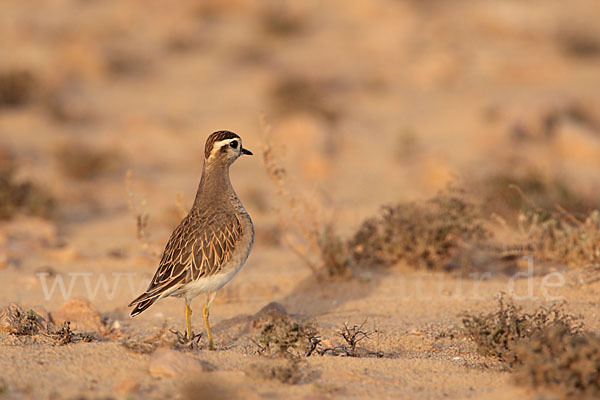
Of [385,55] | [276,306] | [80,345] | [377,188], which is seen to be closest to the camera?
[80,345]

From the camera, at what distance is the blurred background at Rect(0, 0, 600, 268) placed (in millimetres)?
10469

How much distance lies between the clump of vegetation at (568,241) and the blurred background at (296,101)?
135 centimetres

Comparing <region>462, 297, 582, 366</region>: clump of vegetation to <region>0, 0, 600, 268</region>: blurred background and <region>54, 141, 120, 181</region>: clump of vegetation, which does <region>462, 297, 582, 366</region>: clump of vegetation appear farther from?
<region>54, 141, 120, 181</region>: clump of vegetation

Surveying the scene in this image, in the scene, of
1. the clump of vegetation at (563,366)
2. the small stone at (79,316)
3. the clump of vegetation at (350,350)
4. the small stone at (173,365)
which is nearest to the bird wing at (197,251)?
the small stone at (79,316)

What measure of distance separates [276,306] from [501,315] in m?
1.81

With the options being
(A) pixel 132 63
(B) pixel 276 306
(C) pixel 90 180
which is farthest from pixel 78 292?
(A) pixel 132 63

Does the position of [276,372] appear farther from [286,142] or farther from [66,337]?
[286,142]

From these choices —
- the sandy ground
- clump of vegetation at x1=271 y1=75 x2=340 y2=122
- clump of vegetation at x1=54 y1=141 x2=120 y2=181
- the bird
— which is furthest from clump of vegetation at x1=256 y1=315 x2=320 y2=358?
clump of vegetation at x1=271 y1=75 x2=340 y2=122

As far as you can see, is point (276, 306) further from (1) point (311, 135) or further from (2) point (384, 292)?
(1) point (311, 135)

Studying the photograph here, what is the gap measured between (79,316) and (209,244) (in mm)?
1307

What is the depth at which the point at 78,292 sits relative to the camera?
266 inches

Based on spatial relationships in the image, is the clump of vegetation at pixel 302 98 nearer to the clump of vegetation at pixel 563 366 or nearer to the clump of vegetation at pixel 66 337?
the clump of vegetation at pixel 66 337

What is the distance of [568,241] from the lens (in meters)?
6.60

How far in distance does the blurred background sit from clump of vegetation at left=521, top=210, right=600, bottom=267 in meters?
1.35
